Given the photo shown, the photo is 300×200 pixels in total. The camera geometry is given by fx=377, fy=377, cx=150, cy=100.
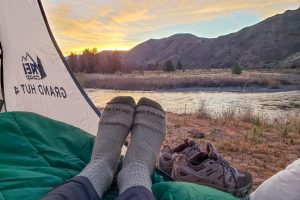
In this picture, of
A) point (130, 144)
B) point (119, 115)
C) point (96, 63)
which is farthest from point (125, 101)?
point (96, 63)

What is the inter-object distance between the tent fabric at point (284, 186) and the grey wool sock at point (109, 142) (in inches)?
20.0

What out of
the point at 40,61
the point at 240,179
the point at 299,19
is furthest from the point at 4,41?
the point at 299,19

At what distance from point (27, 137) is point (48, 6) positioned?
3.26ft

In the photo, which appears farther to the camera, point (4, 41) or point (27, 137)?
point (4, 41)

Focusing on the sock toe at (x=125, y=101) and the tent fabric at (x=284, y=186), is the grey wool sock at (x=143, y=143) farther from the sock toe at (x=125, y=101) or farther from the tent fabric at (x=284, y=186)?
the tent fabric at (x=284, y=186)

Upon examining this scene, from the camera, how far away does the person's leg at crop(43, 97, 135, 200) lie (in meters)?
1.05

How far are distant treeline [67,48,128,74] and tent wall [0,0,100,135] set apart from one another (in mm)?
18121

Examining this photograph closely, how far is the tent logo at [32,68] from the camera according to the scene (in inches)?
82.7

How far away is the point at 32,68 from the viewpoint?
2139 millimetres

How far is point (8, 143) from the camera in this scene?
1453 millimetres

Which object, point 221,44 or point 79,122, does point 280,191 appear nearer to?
point 79,122

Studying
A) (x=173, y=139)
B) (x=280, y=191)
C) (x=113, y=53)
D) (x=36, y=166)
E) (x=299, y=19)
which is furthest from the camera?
(x=299, y=19)

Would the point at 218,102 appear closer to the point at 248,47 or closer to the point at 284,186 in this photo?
the point at 284,186

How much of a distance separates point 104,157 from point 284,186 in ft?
2.07
